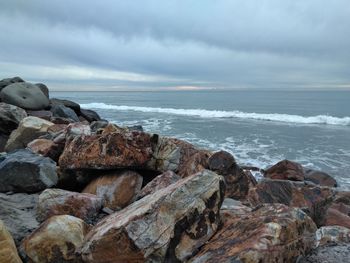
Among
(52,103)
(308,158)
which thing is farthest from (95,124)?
(308,158)

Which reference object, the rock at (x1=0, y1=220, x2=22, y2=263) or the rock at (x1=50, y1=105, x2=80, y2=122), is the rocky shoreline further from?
the rock at (x1=50, y1=105, x2=80, y2=122)

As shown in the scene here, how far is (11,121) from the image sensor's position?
37.0ft

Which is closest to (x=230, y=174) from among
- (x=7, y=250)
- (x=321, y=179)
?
(x=7, y=250)

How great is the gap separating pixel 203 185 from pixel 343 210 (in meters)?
5.92

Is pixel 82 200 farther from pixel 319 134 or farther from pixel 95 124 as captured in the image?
pixel 319 134

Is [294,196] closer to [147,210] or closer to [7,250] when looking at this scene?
[147,210]

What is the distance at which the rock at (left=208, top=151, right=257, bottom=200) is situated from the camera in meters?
6.91

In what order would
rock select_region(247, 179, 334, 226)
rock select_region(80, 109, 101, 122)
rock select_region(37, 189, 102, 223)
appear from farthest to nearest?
rock select_region(80, 109, 101, 122) → rock select_region(247, 179, 334, 226) → rock select_region(37, 189, 102, 223)

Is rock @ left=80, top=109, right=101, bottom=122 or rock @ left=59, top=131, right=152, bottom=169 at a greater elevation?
rock @ left=59, top=131, right=152, bottom=169

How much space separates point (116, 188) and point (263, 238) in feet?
8.34

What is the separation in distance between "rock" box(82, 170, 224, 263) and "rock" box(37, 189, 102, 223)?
0.79 metres

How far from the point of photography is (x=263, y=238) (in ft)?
9.95

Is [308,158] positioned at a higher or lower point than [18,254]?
lower

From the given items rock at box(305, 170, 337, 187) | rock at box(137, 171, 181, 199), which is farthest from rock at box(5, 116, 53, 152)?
rock at box(305, 170, 337, 187)
